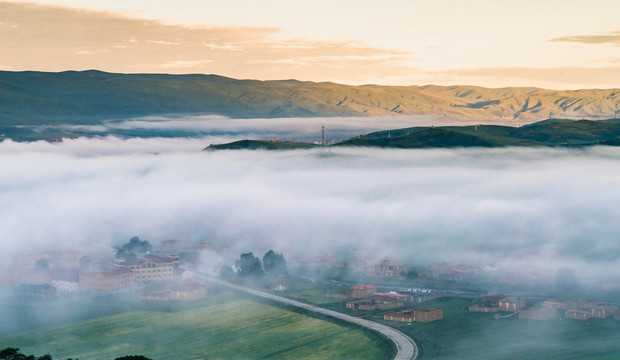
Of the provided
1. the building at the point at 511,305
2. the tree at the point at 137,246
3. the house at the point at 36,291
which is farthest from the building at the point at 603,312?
the tree at the point at 137,246

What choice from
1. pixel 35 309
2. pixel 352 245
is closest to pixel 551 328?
pixel 35 309

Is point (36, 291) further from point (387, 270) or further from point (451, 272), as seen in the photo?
point (451, 272)

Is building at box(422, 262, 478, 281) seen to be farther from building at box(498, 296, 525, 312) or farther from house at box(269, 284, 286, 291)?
house at box(269, 284, 286, 291)

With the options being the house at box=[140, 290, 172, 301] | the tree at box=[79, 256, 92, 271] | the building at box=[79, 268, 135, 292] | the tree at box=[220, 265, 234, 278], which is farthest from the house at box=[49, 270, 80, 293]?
the tree at box=[220, 265, 234, 278]

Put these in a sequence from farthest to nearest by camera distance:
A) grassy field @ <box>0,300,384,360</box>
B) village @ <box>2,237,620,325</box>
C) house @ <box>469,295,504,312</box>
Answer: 1. house @ <box>469,295,504,312</box>
2. village @ <box>2,237,620,325</box>
3. grassy field @ <box>0,300,384,360</box>

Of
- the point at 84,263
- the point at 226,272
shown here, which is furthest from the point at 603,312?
the point at 84,263
